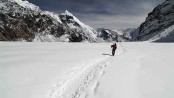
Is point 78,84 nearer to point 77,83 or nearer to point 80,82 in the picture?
point 77,83

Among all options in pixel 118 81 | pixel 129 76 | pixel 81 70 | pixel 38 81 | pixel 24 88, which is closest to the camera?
pixel 24 88

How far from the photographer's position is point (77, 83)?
14742mm

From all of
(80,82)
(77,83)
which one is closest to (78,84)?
(77,83)

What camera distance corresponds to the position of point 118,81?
15188mm

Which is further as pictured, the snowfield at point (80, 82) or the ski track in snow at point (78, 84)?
the ski track in snow at point (78, 84)

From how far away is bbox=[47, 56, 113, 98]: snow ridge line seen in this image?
12711 millimetres

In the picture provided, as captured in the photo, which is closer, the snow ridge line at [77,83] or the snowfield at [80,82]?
the snowfield at [80,82]

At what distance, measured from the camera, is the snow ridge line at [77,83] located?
500 inches

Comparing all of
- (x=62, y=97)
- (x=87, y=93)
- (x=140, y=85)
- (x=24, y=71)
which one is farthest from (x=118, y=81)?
(x=24, y=71)

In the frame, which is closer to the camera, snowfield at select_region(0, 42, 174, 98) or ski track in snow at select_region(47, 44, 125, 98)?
snowfield at select_region(0, 42, 174, 98)

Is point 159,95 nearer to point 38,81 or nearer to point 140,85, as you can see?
point 140,85

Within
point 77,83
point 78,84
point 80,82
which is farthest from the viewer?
point 80,82

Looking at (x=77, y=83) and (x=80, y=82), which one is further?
(x=80, y=82)

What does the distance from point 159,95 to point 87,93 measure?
3.49 m
